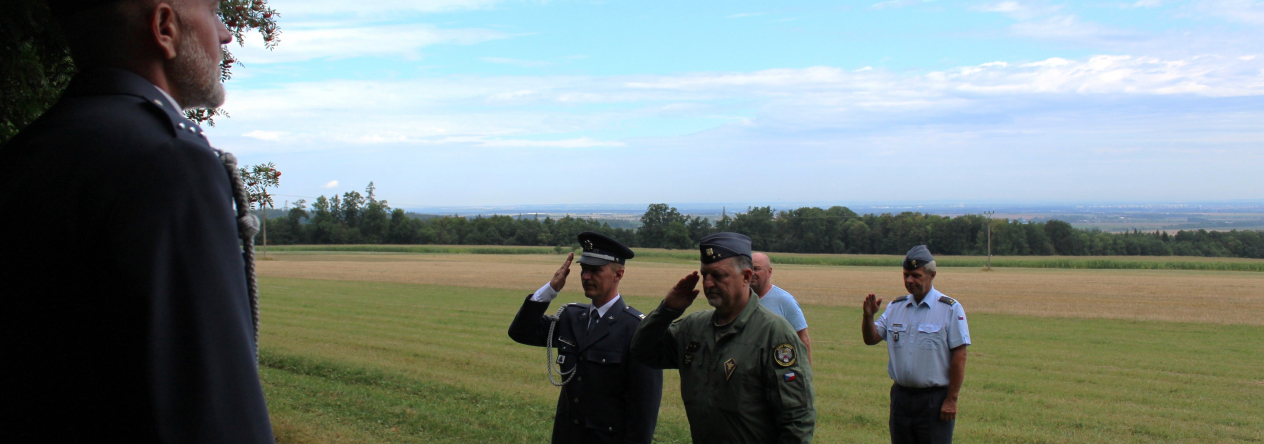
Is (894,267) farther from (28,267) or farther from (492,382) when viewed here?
(28,267)

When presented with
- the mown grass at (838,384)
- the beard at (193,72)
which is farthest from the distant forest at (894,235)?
the beard at (193,72)

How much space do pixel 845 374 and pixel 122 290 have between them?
1364 centimetres

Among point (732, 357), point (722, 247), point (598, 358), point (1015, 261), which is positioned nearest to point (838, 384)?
point (598, 358)

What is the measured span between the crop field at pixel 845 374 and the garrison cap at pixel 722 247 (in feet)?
15.2

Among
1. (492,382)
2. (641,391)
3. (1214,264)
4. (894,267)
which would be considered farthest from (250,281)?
(1214,264)

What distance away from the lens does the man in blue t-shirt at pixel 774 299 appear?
676 centimetres

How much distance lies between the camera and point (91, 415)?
→ 110cm

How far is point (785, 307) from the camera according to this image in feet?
22.5

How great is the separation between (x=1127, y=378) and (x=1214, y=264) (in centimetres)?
6314

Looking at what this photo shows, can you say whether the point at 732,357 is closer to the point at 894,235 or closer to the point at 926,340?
the point at 926,340

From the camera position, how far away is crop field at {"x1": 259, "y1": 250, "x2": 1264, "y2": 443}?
9094 mm

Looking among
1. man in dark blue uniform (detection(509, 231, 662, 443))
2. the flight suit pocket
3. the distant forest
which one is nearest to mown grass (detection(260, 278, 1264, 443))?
the flight suit pocket

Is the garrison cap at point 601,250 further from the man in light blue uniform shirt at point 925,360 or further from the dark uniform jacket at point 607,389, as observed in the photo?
the man in light blue uniform shirt at point 925,360

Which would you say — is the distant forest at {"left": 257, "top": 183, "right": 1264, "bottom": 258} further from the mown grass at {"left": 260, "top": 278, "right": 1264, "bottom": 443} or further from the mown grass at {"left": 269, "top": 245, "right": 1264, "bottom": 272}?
the mown grass at {"left": 260, "top": 278, "right": 1264, "bottom": 443}
